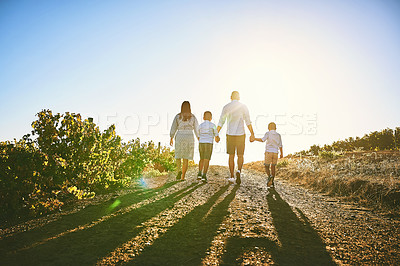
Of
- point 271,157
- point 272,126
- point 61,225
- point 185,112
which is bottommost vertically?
point 61,225

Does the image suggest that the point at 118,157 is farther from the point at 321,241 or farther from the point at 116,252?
the point at 321,241

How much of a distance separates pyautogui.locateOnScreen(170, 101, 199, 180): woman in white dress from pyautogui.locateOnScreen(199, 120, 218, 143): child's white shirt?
24cm

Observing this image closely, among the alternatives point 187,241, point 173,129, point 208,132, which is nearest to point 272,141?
point 208,132

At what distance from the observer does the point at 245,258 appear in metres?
2.17

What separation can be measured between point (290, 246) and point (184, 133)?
539 centimetres

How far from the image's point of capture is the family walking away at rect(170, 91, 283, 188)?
674cm

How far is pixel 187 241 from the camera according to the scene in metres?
2.53

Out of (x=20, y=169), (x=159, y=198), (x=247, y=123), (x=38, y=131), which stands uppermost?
(x=247, y=123)

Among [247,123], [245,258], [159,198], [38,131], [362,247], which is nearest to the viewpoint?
[245,258]

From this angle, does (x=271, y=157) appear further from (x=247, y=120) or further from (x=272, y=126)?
(x=247, y=120)

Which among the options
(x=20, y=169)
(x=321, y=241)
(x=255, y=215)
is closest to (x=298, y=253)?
(x=321, y=241)

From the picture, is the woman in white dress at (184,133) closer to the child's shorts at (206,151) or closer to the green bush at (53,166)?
the child's shorts at (206,151)

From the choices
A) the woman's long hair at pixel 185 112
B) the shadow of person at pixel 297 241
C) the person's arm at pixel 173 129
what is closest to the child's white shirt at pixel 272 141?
the woman's long hair at pixel 185 112

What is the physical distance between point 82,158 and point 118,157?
167cm
